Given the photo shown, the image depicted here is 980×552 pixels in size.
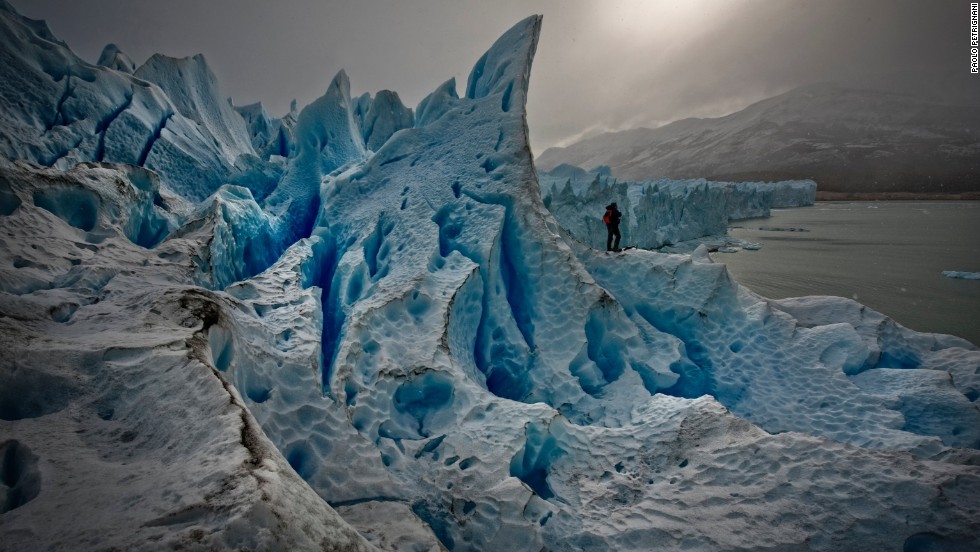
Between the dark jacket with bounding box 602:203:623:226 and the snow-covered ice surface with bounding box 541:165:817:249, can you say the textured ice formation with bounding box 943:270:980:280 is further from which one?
the dark jacket with bounding box 602:203:623:226

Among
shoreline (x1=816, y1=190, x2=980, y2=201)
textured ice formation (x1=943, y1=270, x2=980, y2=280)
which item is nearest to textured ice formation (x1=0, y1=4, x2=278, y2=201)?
textured ice formation (x1=943, y1=270, x2=980, y2=280)

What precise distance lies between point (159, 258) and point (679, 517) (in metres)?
4.33

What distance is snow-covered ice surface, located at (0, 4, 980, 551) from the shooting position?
1.42 metres

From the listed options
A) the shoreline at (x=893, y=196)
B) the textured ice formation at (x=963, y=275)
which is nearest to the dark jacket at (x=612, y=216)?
the textured ice formation at (x=963, y=275)

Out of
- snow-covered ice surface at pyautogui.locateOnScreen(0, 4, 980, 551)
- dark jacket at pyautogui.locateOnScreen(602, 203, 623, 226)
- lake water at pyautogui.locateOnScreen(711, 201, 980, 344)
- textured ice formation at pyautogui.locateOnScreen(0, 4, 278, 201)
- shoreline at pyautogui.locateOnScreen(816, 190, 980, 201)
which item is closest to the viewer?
snow-covered ice surface at pyautogui.locateOnScreen(0, 4, 980, 551)

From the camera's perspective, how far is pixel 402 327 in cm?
359

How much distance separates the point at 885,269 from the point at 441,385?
16434 mm

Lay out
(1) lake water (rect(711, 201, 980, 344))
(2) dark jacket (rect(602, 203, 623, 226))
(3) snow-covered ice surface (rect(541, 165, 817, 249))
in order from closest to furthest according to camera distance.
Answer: (2) dark jacket (rect(602, 203, 623, 226)) → (1) lake water (rect(711, 201, 980, 344)) → (3) snow-covered ice surface (rect(541, 165, 817, 249))

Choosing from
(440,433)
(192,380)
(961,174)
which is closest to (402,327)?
(440,433)

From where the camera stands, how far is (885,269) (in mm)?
13078

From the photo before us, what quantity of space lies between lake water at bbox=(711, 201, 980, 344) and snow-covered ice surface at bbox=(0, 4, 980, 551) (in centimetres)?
592

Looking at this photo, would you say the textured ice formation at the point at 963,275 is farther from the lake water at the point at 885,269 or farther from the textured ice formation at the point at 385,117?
the textured ice formation at the point at 385,117

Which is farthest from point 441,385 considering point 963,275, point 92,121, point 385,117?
point 963,275

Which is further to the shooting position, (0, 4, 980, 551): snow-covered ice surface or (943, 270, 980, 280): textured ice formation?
(943, 270, 980, 280): textured ice formation
